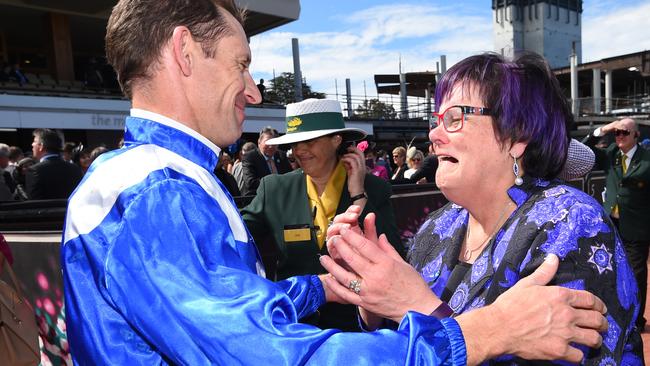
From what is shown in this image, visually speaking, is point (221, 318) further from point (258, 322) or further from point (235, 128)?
point (235, 128)

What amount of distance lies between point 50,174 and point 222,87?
201 inches

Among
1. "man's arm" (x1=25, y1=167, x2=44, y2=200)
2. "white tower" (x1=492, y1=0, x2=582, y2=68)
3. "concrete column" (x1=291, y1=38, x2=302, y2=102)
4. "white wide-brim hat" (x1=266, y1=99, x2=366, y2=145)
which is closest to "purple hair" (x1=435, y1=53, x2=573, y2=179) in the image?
"white wide-brim hat" (x1=266, y1=99, x2=366, y2=145)

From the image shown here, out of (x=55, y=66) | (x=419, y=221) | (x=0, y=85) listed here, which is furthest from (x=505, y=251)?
(x=55, y=66)

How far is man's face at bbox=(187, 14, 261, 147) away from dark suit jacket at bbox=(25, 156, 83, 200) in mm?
4931

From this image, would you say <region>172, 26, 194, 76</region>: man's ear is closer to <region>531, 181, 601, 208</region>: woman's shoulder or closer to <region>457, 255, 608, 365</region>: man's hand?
<region>457, 255, 608, 365</region>: man's hand

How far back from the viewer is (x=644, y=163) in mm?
5117

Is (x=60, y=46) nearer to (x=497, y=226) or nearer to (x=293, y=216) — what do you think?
(x=293, y=216)

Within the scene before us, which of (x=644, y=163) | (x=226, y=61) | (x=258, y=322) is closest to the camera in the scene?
(x=258, y=322)

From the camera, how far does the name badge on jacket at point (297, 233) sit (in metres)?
2.80

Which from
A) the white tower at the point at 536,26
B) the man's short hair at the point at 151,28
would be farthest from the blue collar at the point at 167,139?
the white tower at the point at 536,26

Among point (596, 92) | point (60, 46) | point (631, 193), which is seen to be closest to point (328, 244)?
point (631, 193)

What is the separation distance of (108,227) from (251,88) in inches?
22.0

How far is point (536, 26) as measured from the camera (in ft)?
180

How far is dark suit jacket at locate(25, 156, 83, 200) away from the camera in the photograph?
552cm
